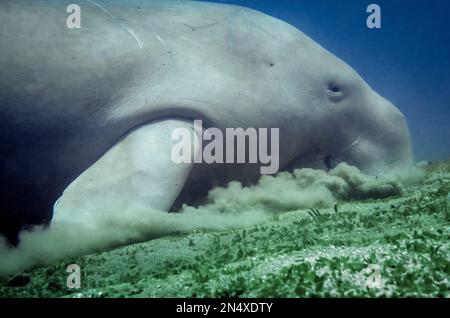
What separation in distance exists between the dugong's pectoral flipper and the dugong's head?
2416 millimetres

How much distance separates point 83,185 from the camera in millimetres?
4773

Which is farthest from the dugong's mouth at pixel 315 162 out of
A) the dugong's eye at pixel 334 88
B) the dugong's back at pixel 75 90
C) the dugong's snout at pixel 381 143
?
the dugong's back at pixel 75 90

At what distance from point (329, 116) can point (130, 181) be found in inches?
163

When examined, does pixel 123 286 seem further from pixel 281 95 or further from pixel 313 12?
pixel 313 12

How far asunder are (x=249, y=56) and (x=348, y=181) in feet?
8.90

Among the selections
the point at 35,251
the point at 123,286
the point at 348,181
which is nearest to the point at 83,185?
the point at 35,251

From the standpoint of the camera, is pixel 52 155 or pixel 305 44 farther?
pixel 305 44

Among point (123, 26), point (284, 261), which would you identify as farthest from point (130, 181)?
point (123, 26)

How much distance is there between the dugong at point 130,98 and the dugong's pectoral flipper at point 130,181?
0.05 ft

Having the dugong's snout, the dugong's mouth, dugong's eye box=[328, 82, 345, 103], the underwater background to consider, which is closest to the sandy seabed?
the underwater background

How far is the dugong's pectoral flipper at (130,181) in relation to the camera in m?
4.46

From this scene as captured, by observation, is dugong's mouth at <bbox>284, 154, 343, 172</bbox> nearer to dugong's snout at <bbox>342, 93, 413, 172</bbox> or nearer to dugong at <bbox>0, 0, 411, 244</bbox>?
dugong at <bbox>0, 0, 411, 244</bbox>

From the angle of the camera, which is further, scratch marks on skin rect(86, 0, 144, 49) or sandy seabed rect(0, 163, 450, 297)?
scratch marks on skin rect(86, 0, 144, 49)

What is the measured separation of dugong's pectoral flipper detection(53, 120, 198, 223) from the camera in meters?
4.46
